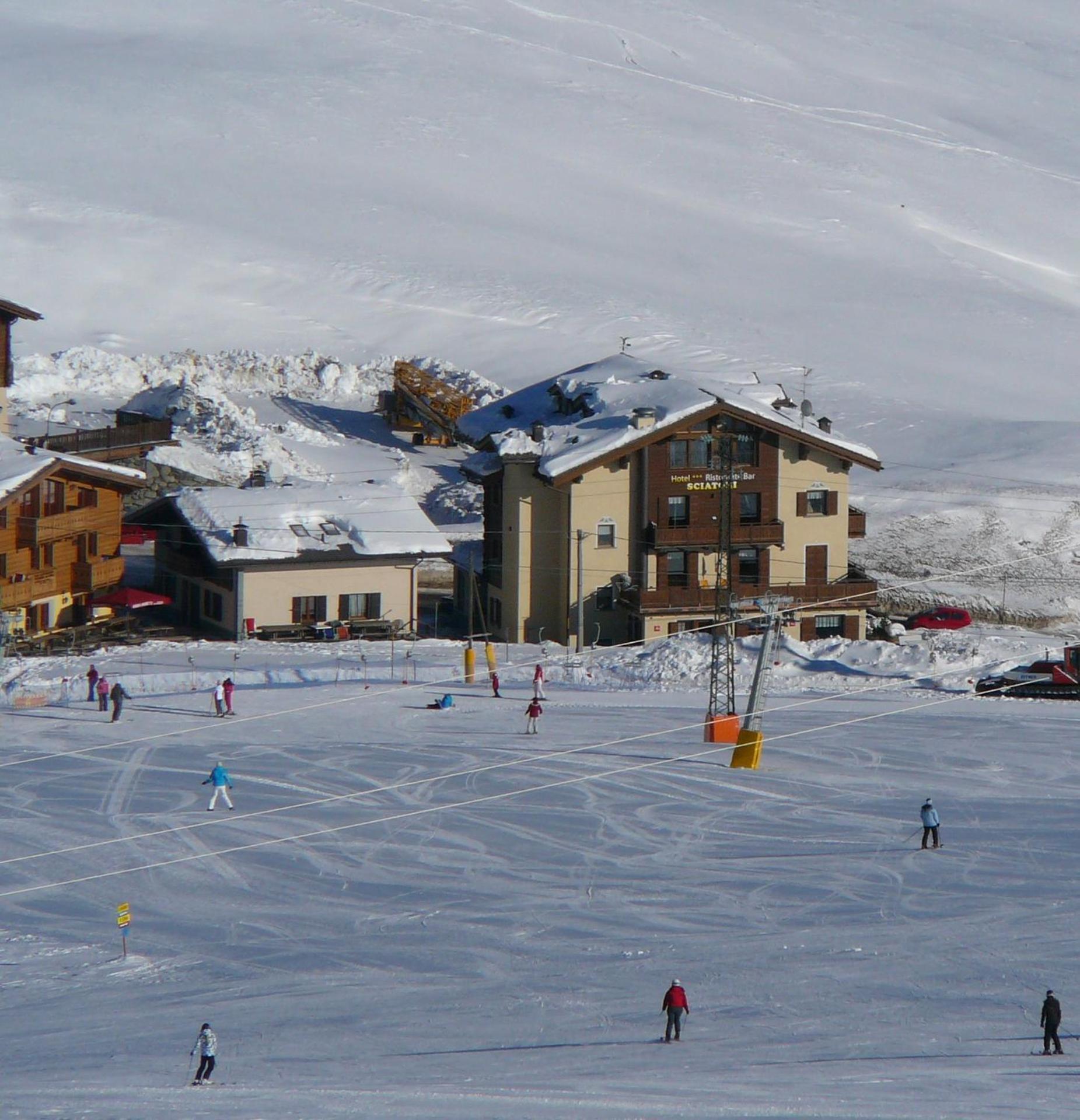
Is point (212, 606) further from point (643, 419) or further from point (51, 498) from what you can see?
point (643, 419)

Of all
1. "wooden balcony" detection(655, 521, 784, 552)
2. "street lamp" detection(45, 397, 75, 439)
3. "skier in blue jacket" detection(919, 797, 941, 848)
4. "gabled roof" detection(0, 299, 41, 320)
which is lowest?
"skier in blue jacket" detection(919, 797, 941, 848)

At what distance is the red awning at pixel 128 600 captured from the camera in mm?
53031

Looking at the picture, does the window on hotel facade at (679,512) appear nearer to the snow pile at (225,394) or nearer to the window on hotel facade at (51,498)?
the snow pile at (225,394)

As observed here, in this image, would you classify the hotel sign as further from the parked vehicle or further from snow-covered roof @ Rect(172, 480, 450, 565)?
the parked vehicle

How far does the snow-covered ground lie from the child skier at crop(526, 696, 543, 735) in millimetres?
348

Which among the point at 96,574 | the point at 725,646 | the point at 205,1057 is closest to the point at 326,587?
the point at 96,574

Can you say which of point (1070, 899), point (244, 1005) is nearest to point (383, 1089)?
point (244, 1005)

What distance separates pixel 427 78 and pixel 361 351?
64099 millimetres

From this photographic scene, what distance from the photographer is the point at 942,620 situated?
5619 cm

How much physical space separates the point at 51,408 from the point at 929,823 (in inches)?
2241

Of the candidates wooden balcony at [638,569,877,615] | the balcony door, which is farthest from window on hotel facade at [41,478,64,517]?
the balcony door

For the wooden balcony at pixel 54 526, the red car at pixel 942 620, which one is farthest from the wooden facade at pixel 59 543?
the red car at pixel 942 620

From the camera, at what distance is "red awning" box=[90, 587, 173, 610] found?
174ft

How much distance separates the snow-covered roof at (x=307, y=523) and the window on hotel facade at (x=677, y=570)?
695 cm
